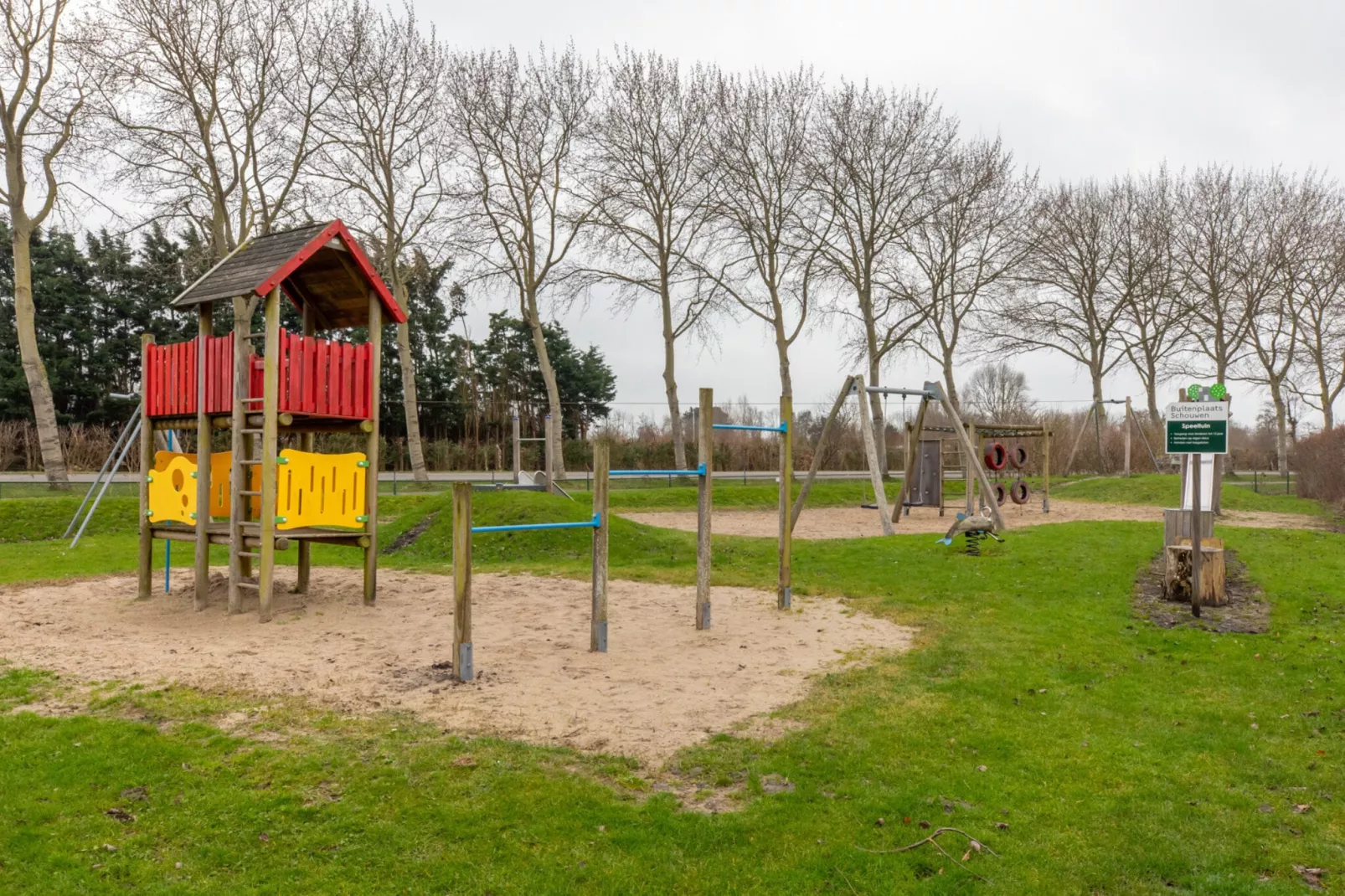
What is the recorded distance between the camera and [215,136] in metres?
22.8

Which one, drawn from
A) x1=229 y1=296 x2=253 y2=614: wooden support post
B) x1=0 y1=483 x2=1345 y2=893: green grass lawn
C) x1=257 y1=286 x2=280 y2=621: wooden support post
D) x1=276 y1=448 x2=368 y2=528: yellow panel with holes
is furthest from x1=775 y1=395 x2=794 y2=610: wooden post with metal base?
x1=229 y1=296 x2=253 y2=614: wooden support post

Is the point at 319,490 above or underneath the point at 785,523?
above

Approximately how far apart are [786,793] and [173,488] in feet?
26.2

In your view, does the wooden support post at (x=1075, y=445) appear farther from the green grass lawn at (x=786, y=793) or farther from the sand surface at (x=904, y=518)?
the green grass lawn at (x=786, y=793)

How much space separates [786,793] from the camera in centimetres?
453

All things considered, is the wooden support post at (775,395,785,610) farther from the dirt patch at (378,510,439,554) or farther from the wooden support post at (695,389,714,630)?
the dirt patch at (378,510,439,554)

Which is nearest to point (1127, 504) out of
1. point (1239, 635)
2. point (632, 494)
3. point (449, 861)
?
point (632, 494)

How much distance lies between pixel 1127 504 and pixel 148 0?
27.0 metres

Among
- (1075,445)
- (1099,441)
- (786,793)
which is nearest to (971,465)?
(786,793)

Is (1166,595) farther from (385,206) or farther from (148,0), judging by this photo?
(148,0)

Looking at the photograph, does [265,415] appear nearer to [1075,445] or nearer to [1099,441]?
[1075,445]

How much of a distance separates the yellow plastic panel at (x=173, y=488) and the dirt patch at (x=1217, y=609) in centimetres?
976

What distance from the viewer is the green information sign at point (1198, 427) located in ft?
30.3

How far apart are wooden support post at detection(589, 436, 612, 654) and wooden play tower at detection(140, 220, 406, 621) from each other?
289cm
